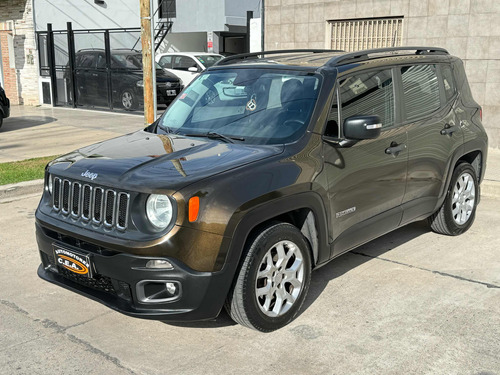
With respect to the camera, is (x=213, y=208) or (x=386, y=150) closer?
(x=213, y=208)

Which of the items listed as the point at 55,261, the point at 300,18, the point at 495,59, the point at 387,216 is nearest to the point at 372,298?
the point at 387,216

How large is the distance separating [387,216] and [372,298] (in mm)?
705

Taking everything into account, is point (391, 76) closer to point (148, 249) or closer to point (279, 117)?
point (279, 117)

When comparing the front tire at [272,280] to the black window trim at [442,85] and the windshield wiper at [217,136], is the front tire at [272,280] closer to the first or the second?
the windshield wiper at [217,136]

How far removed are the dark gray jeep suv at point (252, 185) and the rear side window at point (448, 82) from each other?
Result: 58 mm

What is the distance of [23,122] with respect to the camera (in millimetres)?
16344

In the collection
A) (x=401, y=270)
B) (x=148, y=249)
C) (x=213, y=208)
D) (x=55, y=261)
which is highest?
(x=213, y=208)

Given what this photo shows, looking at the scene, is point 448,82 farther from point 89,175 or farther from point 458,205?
point 89,175

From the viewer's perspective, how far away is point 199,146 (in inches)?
173

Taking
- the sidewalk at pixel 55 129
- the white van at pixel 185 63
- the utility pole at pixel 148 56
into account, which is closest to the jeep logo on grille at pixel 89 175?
the utility pole at pixel 148 56

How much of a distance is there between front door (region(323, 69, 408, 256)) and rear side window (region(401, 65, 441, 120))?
223 mm

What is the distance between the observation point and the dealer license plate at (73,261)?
12.7 ft

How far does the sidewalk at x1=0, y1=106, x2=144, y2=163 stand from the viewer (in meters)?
11.7

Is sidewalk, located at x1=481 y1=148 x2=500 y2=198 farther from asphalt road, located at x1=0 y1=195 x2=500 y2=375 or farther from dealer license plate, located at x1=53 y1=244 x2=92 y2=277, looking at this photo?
dealer license plate, located at x1=53 y1=244 x2=92 y2=277
